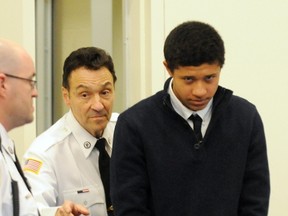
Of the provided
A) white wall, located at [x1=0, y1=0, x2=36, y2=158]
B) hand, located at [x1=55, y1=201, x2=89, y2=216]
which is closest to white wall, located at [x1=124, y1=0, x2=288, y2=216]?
white wall, located at [x1=0, y1=0, x2=36, y2=158]

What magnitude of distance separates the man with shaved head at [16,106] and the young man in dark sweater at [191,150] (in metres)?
0.26

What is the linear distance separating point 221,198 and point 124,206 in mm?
278

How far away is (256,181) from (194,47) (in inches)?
16.8

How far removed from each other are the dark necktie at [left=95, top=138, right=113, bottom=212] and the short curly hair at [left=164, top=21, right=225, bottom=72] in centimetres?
69

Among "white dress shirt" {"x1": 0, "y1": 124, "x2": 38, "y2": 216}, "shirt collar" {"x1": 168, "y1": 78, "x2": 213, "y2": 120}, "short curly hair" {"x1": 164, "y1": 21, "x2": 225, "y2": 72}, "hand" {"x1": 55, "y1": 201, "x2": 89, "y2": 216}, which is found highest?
"short curly hair" {"x1": 164, "y1": 21, "x2": 225, "y2": 72}

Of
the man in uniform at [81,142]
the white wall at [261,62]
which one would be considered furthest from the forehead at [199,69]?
the white wall at [261,62]

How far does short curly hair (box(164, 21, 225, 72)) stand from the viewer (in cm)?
122

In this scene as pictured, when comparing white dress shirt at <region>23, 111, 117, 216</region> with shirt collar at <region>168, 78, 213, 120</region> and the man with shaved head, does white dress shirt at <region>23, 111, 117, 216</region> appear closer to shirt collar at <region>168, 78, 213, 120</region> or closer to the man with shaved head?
the man with shaved head

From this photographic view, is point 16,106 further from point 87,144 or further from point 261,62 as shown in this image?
point 261,62

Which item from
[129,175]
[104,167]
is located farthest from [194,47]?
[104,167]

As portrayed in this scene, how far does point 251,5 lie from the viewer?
2420 mm

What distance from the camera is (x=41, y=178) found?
66.3 inches

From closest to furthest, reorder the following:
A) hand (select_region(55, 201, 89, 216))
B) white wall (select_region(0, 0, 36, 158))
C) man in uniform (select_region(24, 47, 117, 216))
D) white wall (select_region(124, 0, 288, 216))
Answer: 1. hand (select_region(55, 201, 89, 216))
2. man in uniform (select_region(24, 47, 117, 216))
3. white wall (select_region(0, 0, 36, 158))
4. white wall (select_region(124, 0, 288, 216))

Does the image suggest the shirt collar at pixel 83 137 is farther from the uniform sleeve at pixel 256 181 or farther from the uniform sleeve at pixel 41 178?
the uniform sleeve at pixel 256 181
